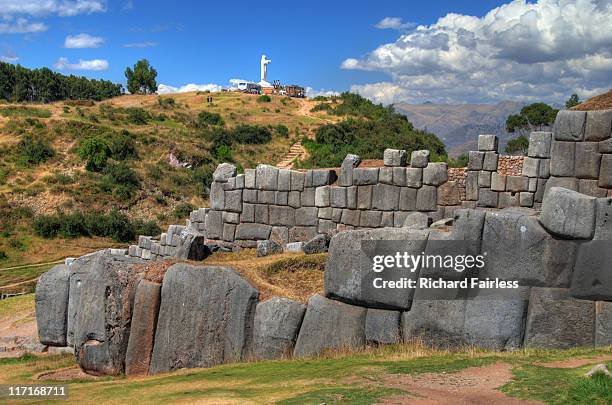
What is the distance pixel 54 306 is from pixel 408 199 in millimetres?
9216

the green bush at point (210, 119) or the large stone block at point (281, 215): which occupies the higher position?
the green bush at point (210, 119)

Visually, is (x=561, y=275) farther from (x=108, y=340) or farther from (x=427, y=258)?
(x=108, y=340)

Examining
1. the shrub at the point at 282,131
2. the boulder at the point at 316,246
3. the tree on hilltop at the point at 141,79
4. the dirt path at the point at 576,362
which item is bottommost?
the dirt path at the point at 576,362

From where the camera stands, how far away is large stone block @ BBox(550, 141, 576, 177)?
15023 millimetres

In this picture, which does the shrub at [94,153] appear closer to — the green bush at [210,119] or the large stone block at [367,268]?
the green bush at [210,119]

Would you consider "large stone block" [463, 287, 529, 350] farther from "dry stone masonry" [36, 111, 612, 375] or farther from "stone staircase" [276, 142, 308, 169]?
"stone staircase" [276, 142, 308, 169]

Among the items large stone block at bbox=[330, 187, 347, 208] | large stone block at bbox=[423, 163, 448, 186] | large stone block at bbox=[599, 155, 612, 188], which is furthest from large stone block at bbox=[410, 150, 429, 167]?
large stone block at bbox=[599, 155, 612, 188]

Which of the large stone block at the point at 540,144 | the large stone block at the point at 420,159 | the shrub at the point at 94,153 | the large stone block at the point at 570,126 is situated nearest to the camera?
the large stone block at the point at 570,126

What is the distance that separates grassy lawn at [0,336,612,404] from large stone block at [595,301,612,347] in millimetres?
337

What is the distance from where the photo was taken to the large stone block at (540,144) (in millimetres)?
15812

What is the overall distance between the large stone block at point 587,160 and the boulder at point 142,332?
9.52m

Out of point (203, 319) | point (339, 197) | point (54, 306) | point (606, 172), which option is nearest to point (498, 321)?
point (203, 319)

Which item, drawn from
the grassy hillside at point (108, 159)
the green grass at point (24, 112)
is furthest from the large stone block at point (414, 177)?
the green grass at point (24, 112)

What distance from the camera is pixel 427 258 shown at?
1107 cm
